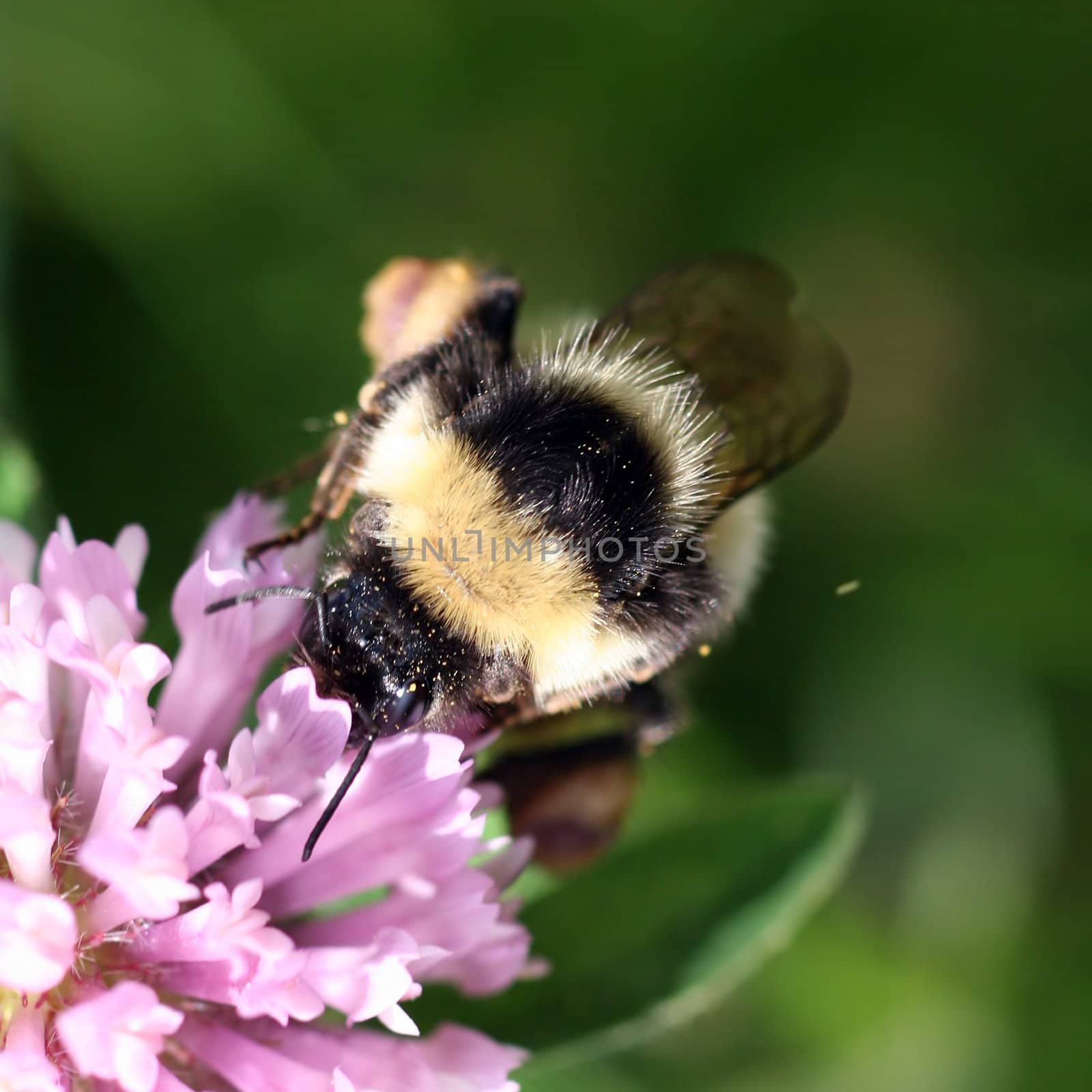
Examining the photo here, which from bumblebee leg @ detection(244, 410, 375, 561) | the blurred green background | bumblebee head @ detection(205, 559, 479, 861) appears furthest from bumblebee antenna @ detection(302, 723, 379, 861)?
the blurred green background

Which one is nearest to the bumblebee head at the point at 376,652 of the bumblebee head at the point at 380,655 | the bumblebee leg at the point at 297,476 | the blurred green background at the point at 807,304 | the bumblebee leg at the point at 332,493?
the bumblebee head at the point at 380,655

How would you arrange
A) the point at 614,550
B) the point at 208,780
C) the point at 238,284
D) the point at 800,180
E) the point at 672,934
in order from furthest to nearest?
1. the point at 800,180
2. the point at 238,284
3. the point at 672,934
4. the point at 614,550
5. the point at 208,780

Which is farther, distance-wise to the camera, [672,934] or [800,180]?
[800,180]

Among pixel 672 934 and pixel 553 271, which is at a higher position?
pixel 553 271

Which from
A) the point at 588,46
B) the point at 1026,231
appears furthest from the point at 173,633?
the point at 1026,231

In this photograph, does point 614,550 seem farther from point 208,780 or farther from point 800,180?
point 800,180

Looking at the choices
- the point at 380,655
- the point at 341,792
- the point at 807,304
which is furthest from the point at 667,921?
the point at 807,304

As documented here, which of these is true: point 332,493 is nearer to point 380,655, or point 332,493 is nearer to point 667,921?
point 380,655
